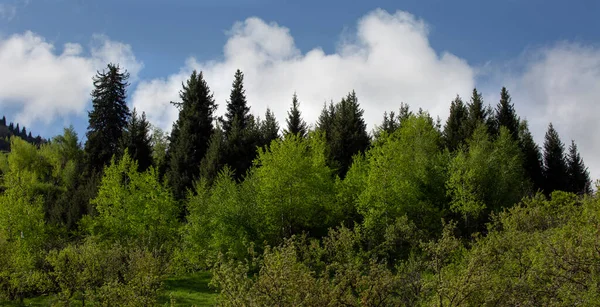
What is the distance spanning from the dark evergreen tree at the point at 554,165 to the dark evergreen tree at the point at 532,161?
77 cm

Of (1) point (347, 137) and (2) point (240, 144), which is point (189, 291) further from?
(1) point (347, 137)

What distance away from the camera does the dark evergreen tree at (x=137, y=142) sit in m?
56.3

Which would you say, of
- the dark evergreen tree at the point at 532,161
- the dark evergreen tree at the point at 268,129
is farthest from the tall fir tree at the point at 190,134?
the dark evergreen tree at the point at 532,161

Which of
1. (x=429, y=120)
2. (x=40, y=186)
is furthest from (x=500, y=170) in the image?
(x=40, y=186)

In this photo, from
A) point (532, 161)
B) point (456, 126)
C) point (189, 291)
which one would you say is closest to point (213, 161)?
point (189, 291)

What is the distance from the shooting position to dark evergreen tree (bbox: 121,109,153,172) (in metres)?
56.3

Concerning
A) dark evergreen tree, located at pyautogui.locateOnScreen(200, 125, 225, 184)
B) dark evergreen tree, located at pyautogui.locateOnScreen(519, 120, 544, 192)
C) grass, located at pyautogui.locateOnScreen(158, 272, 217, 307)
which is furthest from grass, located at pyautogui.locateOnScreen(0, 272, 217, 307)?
dark evergreen tree, located at pyautogui.locateOnScreen(519, 120, 544, 192)

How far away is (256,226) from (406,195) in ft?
39.4

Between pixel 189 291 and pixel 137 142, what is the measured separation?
28.4m

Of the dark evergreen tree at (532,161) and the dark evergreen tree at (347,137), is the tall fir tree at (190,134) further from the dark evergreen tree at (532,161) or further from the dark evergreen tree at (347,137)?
the dark evergreen tree at (532,161)

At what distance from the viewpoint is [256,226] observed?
38438 mm

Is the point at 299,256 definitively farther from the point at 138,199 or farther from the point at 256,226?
the point at 138,199

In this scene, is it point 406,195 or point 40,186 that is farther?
point 40,186

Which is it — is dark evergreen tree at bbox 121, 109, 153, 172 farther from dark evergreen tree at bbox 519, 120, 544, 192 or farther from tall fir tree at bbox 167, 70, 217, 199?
dark evergreen tree at bbox 519, 120, 544, 192
